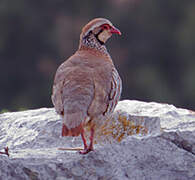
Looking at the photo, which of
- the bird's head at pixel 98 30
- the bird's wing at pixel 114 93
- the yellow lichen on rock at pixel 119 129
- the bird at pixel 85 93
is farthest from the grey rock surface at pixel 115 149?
the bird's head at pixel 98 30

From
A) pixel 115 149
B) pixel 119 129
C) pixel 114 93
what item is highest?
pixel 114 93

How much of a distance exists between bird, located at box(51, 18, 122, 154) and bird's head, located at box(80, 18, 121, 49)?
53 cm

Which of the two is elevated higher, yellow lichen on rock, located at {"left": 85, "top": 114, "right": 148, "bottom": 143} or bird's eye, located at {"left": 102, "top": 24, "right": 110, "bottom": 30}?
bird's eye, located at {"left": 102, "top": 24, "right": 110, "bottom": 30}

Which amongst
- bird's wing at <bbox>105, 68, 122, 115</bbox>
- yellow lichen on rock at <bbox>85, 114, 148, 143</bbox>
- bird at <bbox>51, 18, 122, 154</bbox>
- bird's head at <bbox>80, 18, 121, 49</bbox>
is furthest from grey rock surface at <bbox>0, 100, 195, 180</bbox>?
bird's head at <bbox>80, 18, 121, 49</bbox>

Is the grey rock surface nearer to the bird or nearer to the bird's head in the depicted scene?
the bird

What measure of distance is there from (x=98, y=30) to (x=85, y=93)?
5.30 feet

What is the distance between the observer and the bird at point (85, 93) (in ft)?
22.7

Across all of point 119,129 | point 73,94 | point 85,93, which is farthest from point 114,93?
point 119,129

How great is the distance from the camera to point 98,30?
8500mm

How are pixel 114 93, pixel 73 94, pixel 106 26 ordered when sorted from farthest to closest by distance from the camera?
pixel 106 26 → pixel 114 93 → pixel 73 94

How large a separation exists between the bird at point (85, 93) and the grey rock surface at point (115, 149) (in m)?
0.29

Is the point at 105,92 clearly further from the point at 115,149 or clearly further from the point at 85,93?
the point at 115,149

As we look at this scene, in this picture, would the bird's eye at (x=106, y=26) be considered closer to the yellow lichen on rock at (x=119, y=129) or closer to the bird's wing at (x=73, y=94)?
the bird's wing at (x=73, y=94)

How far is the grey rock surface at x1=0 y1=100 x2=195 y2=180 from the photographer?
21.8 ft
